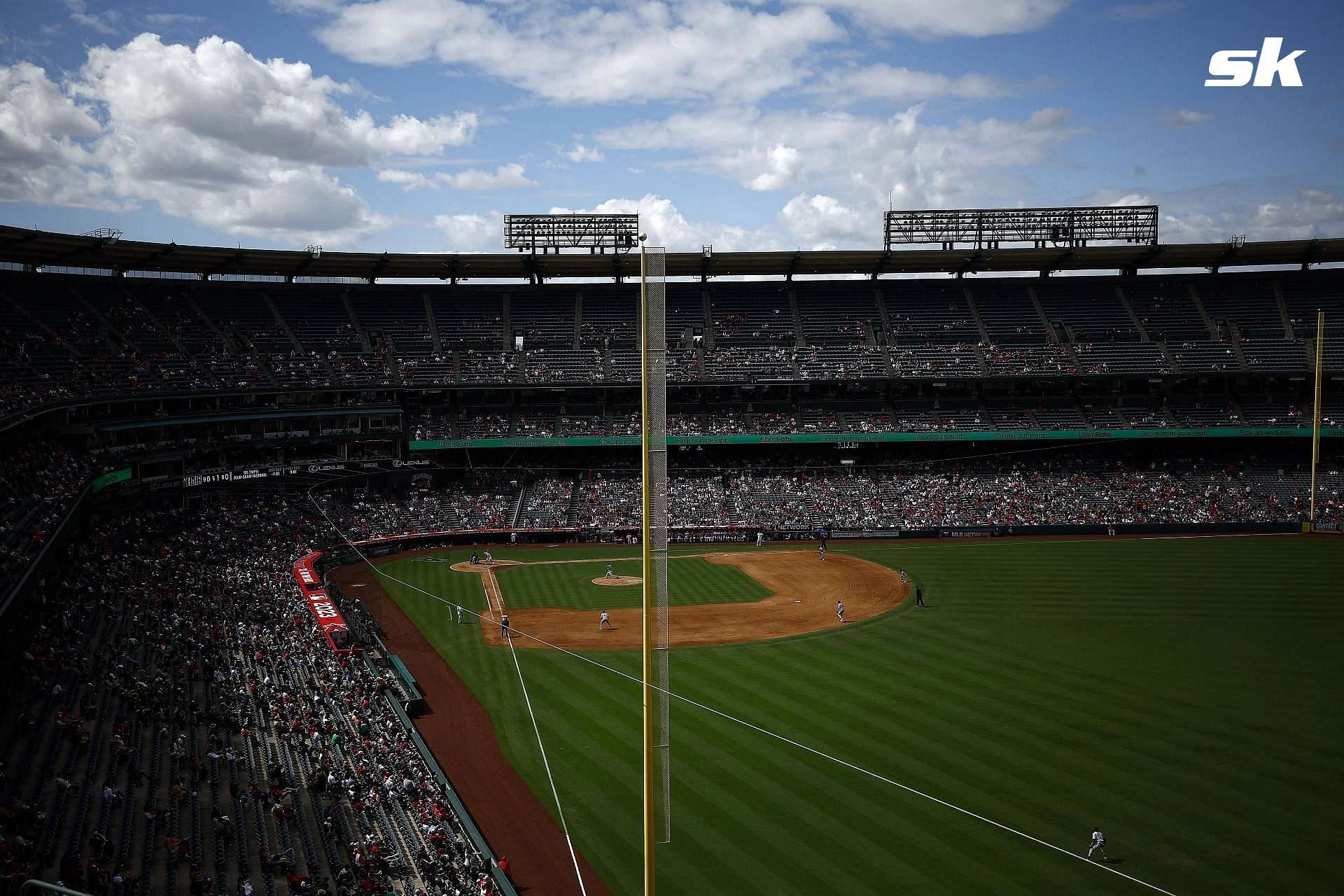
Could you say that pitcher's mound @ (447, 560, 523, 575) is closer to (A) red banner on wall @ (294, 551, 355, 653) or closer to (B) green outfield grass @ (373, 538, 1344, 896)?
(B) green outfield grass @ (373, 538, 1344, 896)

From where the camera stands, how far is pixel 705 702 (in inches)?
970

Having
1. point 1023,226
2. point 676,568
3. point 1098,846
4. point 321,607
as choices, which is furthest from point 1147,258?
point 321,607

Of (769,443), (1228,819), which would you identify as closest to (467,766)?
(1228,819)

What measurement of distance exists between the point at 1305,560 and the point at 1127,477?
14.5 meters

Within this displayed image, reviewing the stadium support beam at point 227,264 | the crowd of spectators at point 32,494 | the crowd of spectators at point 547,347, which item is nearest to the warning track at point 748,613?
the crowd of spectators at point 32,494

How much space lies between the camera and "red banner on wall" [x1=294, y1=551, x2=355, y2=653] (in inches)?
1091

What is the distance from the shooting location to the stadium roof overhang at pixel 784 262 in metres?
57.2

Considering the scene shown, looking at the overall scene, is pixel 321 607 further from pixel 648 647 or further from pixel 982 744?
pixel 648 647

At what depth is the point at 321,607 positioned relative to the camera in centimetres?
3102

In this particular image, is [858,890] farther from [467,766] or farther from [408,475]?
[408,475]

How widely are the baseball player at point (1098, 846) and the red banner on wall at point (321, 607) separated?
20906 millimetres

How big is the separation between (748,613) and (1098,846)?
1907cm

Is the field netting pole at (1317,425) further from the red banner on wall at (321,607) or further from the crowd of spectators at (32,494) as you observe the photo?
the crowd of spectators at (32,494)

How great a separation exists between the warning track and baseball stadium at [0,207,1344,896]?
293 mm
